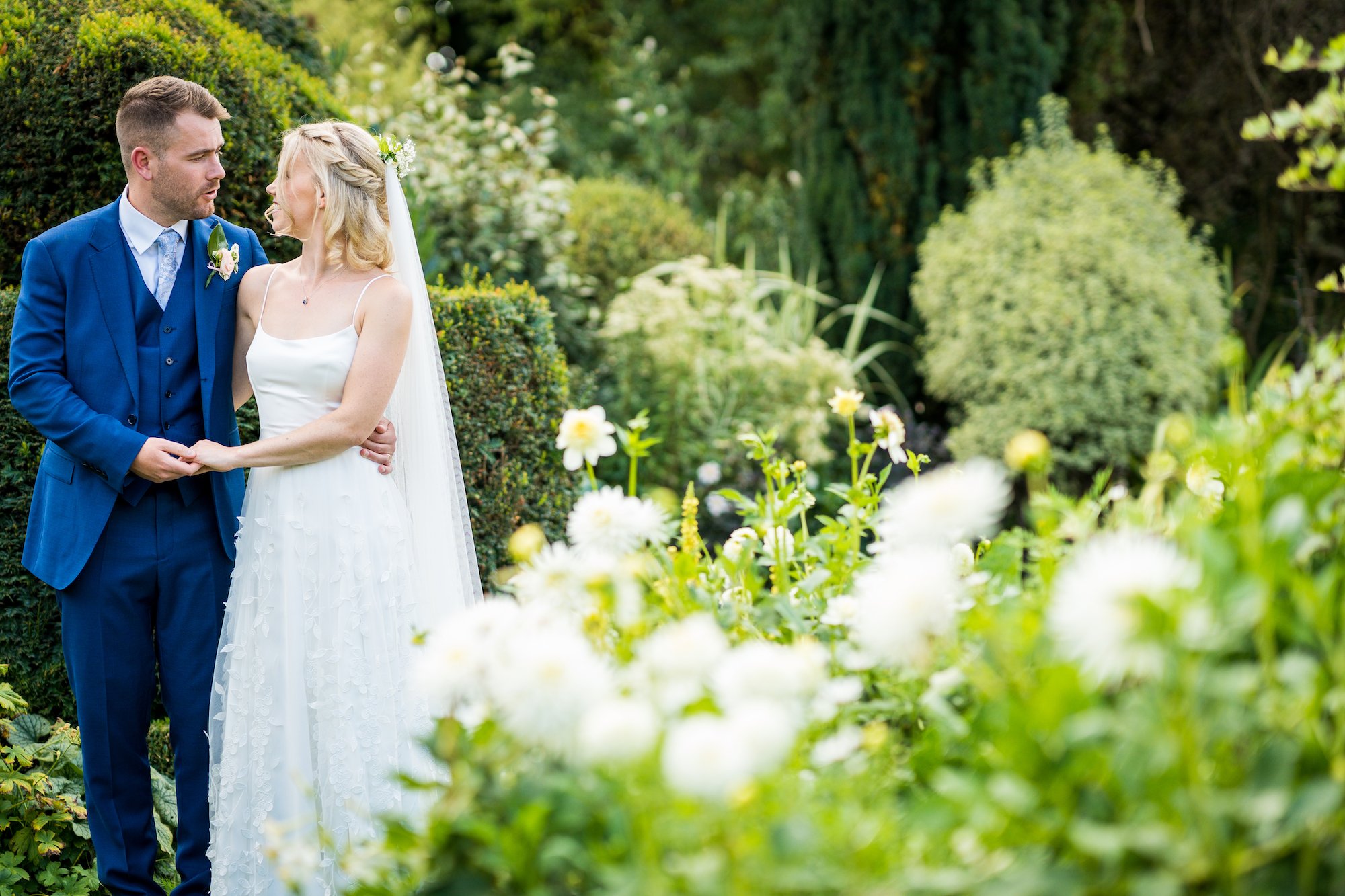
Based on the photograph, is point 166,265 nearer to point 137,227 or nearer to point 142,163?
point 137,227

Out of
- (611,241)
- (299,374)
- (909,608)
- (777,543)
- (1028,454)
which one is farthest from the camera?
(611,241)

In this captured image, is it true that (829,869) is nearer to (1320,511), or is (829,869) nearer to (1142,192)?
(1320,511)

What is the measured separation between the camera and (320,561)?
2559 millimetres

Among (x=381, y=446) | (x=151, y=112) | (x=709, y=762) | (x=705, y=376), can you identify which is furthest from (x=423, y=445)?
(x=705, y=376)

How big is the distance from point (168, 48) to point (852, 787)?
3.27 m

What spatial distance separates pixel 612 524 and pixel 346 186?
5.14 ft

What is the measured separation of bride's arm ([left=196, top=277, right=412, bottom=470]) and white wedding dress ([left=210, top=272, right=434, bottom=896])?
53mm

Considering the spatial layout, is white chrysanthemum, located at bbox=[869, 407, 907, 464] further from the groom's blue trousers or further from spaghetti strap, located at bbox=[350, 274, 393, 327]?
the groom's blue trousers

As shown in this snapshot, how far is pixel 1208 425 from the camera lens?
1.42 metres

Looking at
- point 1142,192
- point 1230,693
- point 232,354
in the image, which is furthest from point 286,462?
point 1142,192

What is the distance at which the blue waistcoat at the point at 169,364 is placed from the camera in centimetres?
259

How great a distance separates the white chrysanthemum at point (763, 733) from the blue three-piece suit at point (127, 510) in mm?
2030

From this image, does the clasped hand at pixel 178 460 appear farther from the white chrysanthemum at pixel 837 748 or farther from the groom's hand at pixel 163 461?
the white chrysanthemum at pixel 837 748

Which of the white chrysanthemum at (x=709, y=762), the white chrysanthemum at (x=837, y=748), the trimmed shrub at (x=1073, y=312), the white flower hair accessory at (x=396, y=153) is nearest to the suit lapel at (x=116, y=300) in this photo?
the white flower hair accessory at (x=396, y=153)
